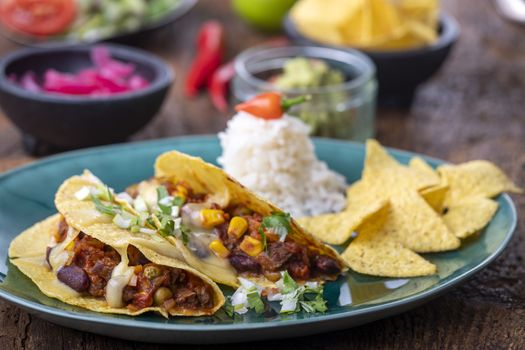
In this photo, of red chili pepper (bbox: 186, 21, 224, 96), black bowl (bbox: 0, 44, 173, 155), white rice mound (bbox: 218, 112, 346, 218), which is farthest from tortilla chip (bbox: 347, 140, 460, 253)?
red chili pepper (bbox: 186, 21, 224, 96)

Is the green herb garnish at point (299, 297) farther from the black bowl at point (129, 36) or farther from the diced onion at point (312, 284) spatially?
the black bowl at point (129, 36)

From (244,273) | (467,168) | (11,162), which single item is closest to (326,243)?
(244,273)

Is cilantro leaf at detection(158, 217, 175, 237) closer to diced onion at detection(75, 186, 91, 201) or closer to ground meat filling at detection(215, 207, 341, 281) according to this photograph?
ground meat filling at detection(215, 207, 341, 281)

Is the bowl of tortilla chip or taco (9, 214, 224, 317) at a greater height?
taco (9, 214, 224, 317)

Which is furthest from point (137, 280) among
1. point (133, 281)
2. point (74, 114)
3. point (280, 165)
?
point (74, 114)

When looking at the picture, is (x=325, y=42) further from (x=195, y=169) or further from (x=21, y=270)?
(x=21, y=270)

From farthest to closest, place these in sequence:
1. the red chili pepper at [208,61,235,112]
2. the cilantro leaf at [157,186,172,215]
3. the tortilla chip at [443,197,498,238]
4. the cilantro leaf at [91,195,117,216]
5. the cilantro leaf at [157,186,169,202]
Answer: the red chili pepper at [208,61,235,112], the tortilla chip at [443,197,498,238], the cilantro leaf at [157,186,169,202], the cilantro leaf at [157,186,172,215], the cilantro leaf at [91,195,117,216]
